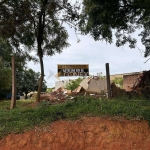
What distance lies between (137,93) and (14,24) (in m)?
5.79

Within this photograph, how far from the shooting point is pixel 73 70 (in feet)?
56.2

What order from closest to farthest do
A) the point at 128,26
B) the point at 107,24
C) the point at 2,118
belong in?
the point at 2,118
the point at 107,24
the point at 128,26

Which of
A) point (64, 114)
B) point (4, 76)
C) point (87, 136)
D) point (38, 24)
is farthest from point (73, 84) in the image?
point (87, 136)

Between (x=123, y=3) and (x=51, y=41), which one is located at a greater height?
(x=123, y=3)

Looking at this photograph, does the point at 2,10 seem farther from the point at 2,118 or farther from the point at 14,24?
the point at 2,118

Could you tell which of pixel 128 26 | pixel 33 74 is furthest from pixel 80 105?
pixel 33 74

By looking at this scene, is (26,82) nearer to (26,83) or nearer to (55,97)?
(26,83)

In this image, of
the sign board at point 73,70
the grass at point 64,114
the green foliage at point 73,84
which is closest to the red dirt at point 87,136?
the grass at point 64,114

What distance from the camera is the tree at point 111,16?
392 inches

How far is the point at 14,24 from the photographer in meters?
10.9

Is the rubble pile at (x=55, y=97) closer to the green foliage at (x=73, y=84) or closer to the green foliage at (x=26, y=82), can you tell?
the green foliage at (x=73, y=84)

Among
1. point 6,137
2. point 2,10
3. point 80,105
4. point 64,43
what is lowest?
point 6,137

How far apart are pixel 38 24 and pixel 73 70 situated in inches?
239

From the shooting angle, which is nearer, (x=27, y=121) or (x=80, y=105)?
(x=27, y=121)
